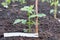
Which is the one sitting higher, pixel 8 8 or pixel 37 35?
pixel 8 8

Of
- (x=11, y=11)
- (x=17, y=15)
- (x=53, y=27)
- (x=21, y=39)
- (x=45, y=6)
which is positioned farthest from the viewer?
(x=45, y=6)

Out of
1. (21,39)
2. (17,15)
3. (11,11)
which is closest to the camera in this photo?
(21,39)

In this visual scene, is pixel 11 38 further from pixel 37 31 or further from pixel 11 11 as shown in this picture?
pixel 11 11

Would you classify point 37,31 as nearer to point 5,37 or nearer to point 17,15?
point 5,37

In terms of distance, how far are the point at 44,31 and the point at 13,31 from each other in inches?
16.4

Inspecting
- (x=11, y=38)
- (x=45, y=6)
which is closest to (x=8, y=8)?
(x=45, y=6)

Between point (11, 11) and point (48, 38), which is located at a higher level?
point (11, 11)

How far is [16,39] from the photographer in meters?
2.42

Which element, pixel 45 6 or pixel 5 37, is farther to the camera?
pixel 45 6

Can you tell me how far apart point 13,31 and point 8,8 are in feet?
3.63

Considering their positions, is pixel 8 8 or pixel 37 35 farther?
pixel 8 8

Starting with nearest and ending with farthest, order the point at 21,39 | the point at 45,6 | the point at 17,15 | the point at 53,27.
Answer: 1. the point at 21,39
2. the point at 53,27
3. the point at 17,15
4. the point at 45,6

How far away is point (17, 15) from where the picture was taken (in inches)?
131

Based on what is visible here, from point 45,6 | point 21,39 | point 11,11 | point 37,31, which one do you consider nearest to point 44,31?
point 37,31
